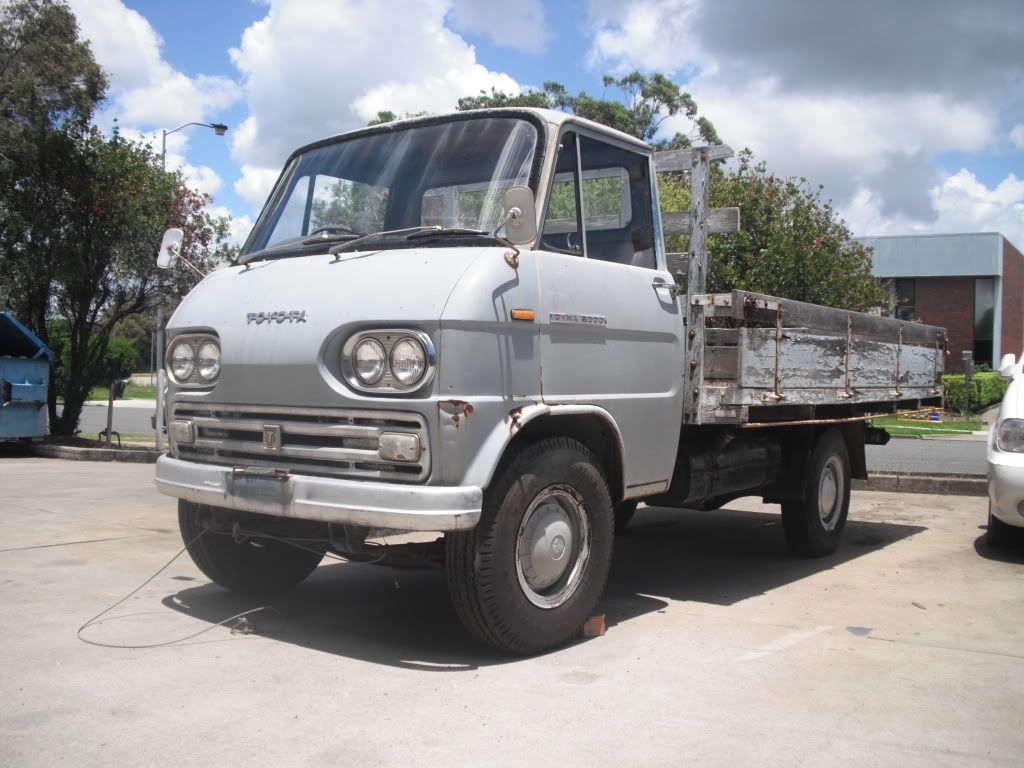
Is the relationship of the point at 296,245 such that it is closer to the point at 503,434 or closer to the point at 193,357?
the point at 193,357

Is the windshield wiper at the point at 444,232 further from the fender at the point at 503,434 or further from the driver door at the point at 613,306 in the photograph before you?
the fender at the point at 503,434

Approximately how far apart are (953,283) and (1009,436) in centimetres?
3398

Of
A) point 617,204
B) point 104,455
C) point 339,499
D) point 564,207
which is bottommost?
point 104,455

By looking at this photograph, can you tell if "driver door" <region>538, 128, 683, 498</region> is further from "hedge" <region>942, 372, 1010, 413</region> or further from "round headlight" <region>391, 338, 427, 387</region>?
"hedge" <region>942, 372, 1010, 413</region>

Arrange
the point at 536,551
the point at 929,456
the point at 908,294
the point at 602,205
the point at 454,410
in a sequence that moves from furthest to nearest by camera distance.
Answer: the point at 908,294
the point at 929,456
the point at 602,205
the point at 536,551
the point at 454,410

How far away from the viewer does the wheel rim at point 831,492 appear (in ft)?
23.3

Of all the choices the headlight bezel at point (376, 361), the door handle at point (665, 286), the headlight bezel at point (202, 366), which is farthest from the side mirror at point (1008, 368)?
the headlight bezel at point (202, 366)

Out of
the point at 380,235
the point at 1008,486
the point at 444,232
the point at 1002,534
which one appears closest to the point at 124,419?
the point at 1002,534

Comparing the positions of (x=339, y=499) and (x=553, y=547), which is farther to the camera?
(x=553, y=547)

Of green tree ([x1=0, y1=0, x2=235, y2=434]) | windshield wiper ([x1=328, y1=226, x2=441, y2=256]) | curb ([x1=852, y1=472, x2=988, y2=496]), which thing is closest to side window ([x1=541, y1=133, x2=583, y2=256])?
windshield wiper ([x1=328, y1=226, x2=441, y2=256])

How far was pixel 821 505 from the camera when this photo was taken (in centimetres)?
711

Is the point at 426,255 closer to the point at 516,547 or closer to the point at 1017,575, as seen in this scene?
the point at 516,547

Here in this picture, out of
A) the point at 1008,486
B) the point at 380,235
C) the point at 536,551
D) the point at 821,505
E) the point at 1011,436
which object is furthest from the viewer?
the point at 821,505

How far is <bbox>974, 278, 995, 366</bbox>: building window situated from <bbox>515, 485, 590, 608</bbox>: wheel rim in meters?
37.1
